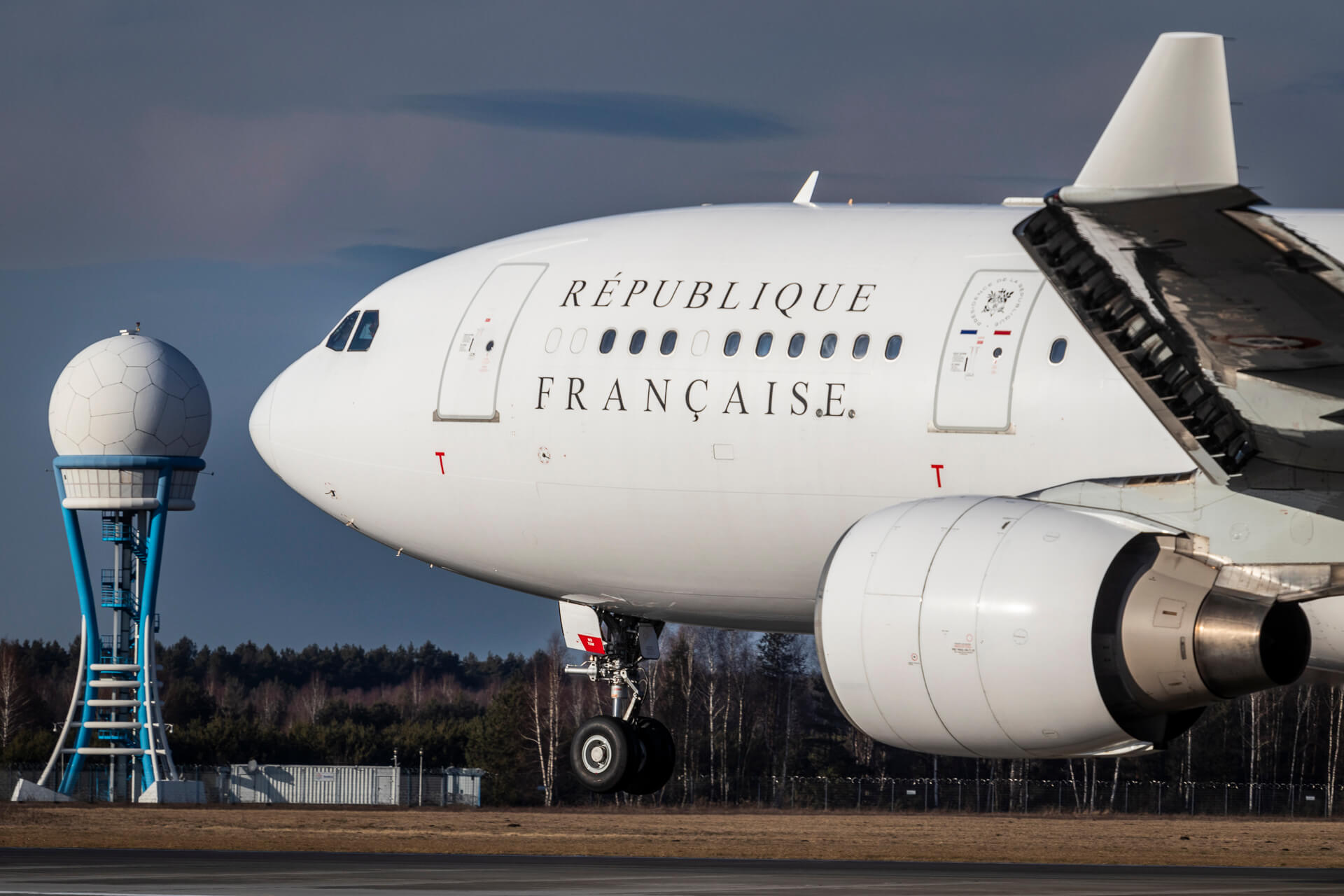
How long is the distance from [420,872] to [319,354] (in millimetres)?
5925

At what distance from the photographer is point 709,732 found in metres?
82.1

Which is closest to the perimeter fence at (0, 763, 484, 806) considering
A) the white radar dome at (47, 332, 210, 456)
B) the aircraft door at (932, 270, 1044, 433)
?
the white radar dome at (47, 332, 210, 456)

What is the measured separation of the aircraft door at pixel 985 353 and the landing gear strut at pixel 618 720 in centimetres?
484

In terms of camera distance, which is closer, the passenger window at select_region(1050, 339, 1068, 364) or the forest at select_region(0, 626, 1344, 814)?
the passenger window at select_region(1050, 339, 1068, 364)

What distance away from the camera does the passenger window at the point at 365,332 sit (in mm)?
17656

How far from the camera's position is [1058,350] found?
1352cm

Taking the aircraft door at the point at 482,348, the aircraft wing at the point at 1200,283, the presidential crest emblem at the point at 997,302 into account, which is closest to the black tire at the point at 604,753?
the aircraft door at the point at 482,348

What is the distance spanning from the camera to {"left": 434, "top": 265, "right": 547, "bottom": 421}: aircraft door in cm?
1644

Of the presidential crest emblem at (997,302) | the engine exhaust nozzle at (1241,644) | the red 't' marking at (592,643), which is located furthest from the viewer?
the red 't' marking at (592,643)

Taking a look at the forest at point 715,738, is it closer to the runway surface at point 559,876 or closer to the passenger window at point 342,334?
the runway surface at point 559,876

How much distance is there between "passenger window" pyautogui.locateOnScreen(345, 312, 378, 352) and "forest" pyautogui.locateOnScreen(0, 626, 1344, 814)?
56.0 m

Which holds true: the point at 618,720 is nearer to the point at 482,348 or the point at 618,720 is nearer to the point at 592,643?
the point at 592,643

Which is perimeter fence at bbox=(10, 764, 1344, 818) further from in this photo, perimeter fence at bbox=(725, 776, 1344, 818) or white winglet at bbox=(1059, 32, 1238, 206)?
white winglet at bbox=(1059, 32, 1238, 206)

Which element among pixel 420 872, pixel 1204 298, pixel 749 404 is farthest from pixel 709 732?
pixel 1204 298
